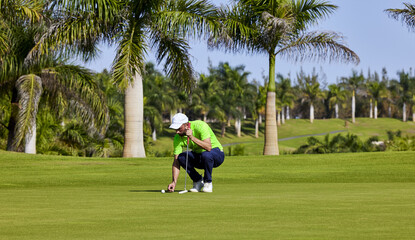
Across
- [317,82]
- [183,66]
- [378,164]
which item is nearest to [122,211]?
[378,164]

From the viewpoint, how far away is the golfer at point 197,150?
423 inches

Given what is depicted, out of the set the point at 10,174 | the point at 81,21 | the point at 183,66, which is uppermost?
the point at 81,21

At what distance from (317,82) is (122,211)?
127m

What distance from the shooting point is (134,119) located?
28.1 metres

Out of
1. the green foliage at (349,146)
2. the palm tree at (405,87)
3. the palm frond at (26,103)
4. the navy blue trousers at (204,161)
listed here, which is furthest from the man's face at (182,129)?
the palm tree at (405,87)

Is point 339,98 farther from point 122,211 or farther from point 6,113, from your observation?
point 122,211

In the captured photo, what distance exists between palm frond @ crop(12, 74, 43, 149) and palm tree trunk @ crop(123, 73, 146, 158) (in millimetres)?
3960

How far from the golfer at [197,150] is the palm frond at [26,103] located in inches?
657

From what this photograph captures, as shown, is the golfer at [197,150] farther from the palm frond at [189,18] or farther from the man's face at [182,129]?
the palm frond at [189,18]

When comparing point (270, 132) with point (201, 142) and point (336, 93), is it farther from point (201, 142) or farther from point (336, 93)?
point (336, 93)

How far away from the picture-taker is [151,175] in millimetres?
18906

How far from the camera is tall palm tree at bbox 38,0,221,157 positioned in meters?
26.0

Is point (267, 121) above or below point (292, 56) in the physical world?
below

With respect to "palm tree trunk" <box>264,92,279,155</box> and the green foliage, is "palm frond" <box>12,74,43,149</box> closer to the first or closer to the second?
"palm tree trunk" <box>264,92,279,155</box>
